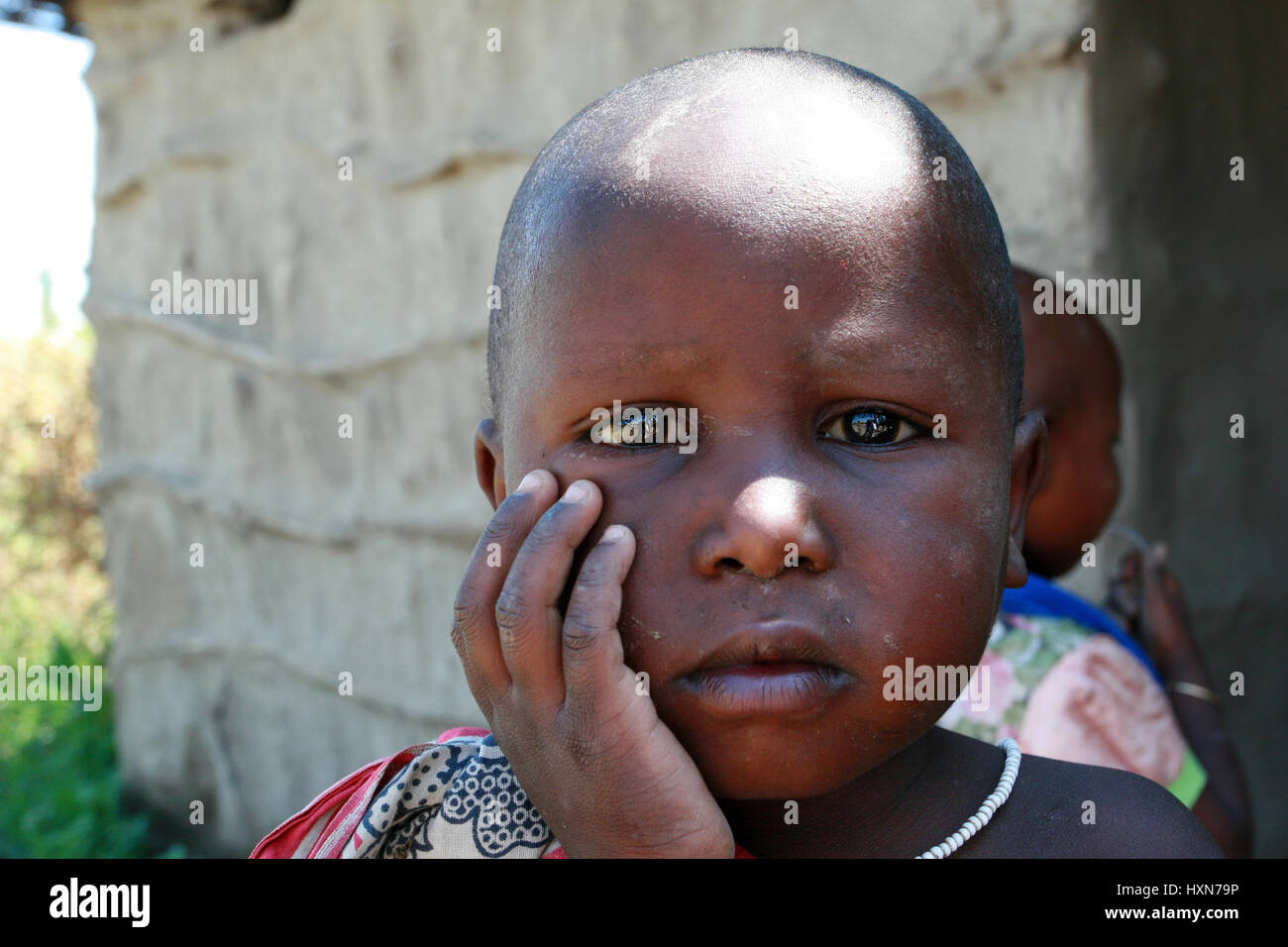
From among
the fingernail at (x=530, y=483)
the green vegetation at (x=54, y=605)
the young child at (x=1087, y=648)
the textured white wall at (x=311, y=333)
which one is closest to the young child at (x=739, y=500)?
the fingernail at (x=530, y=483)

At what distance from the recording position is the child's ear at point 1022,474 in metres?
1.30

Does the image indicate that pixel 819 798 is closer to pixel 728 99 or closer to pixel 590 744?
pixel 590 744

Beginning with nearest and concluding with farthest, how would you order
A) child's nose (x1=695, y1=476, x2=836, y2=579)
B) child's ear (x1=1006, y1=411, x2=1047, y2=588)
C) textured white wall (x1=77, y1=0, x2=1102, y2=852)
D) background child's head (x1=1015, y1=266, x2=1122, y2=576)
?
1. child's nose (x1=695, y1=476, x2=836, y2=579)
2. child's ear (x1=1006, y1=411, x2=1047, y2=588)
3. background child's head (x1=1015, y1=266, x2=1122, y2=576)
4. textured white wall (x1=77, y1=0, x2=1102, y2=852)

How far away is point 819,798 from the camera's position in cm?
121

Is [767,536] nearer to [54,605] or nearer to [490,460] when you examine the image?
[490,460]

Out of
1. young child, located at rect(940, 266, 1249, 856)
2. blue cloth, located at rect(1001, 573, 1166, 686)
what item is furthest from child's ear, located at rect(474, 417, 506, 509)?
blue cloth, located at rect(1001, 573, 1166, 686)

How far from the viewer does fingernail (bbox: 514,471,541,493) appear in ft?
3.63

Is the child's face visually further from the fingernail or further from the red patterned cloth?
the red patterned cloth

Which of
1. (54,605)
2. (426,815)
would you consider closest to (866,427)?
(426,815)

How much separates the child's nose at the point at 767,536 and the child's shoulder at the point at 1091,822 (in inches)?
16.4

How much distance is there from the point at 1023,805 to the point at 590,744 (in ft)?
1.64

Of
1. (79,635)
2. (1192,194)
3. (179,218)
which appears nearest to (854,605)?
(1192,194)

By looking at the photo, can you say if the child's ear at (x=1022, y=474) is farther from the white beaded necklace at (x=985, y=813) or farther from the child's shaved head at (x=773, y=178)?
the white beaded necklace at (x=985, y=813)

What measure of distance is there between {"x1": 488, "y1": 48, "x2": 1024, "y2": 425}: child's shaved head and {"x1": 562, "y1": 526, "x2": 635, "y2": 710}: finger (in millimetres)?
256
